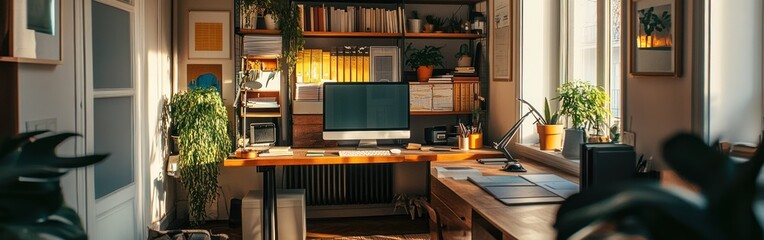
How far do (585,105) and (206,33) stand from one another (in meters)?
3.04

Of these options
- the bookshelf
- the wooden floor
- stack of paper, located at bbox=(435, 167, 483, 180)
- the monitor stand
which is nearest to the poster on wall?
the bookshelf

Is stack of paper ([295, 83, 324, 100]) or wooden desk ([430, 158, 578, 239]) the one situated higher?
stack of paper ([295, 83, 324, 100])

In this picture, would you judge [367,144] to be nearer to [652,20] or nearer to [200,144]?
[200,144]

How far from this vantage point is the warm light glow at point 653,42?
2928mm

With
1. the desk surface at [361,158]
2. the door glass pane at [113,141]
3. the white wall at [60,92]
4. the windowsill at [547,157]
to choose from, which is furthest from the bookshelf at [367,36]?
the white wall at [60,92]

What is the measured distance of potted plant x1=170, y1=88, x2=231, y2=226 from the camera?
512cm

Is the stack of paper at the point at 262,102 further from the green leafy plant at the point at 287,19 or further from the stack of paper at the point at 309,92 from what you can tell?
the green leafy plant at the point at 287,19

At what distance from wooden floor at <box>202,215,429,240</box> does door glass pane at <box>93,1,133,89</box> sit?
1.51 metres

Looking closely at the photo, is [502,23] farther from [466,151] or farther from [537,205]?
[537,205]

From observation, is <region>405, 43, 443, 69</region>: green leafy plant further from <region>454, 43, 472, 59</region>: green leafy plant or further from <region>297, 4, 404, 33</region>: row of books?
<region>297, 4, 404, 33</region>: row of books

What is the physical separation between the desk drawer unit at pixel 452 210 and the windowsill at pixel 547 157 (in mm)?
749

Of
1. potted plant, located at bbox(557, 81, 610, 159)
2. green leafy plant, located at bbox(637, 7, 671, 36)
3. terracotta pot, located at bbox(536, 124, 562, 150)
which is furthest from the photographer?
terracotta pot, located at bbox(536, 124, 562, 150)

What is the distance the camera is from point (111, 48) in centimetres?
411

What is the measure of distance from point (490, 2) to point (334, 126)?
155cm
